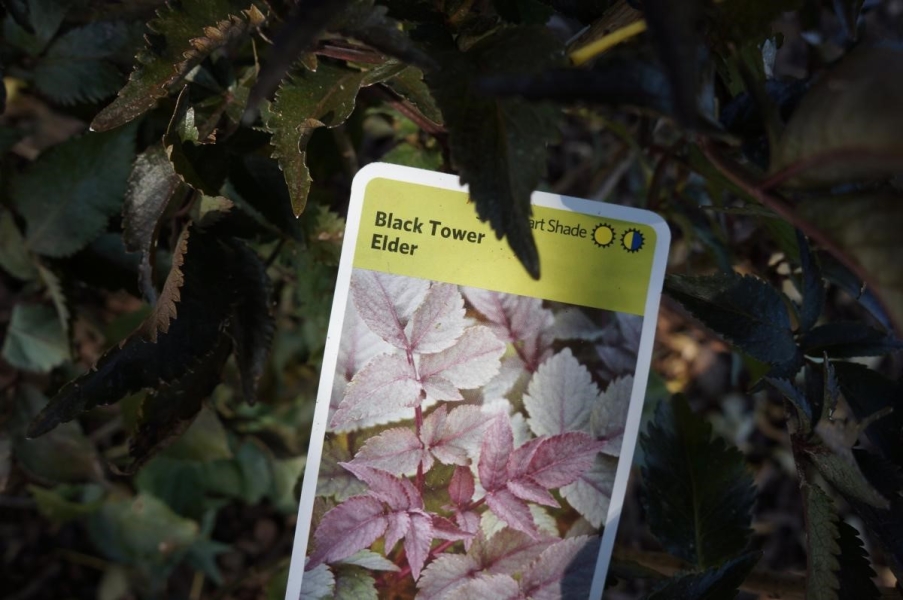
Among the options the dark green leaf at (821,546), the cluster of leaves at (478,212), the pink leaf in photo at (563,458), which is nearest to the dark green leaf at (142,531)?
the cluster of leaves at (478,212)

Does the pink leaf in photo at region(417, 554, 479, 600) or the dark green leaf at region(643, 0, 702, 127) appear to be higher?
the dark green leaf at region(643, 0, 702, 127)

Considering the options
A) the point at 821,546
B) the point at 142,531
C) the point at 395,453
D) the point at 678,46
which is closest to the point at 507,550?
the point at 395,453

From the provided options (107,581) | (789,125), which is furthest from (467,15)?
(107,581)

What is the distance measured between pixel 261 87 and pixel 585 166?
1.18 m

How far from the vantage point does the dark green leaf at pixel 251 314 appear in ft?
2.21

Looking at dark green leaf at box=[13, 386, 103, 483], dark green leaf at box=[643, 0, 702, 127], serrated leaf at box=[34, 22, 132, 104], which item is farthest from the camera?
dark green leaf at box=[13, 386, 103, 483]

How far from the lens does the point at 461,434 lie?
670mm

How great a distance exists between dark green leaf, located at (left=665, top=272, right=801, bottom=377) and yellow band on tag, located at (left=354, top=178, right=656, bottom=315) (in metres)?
0.06

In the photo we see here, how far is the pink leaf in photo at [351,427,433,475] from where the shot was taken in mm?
663

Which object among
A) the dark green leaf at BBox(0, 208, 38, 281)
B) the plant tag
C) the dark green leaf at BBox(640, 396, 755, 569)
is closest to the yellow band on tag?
the plant tag

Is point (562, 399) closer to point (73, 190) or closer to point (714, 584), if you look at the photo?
point (714, 584)

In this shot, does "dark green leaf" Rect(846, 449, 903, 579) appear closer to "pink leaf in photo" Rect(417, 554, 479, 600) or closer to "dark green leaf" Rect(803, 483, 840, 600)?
"dark green leaf" Rect(803, 483, 840, 600)

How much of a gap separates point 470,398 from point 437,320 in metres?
0.08

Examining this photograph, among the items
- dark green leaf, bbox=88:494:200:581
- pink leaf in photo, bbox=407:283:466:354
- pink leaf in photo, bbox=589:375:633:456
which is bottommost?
dark green leaf, bbox=88:494:200:581
